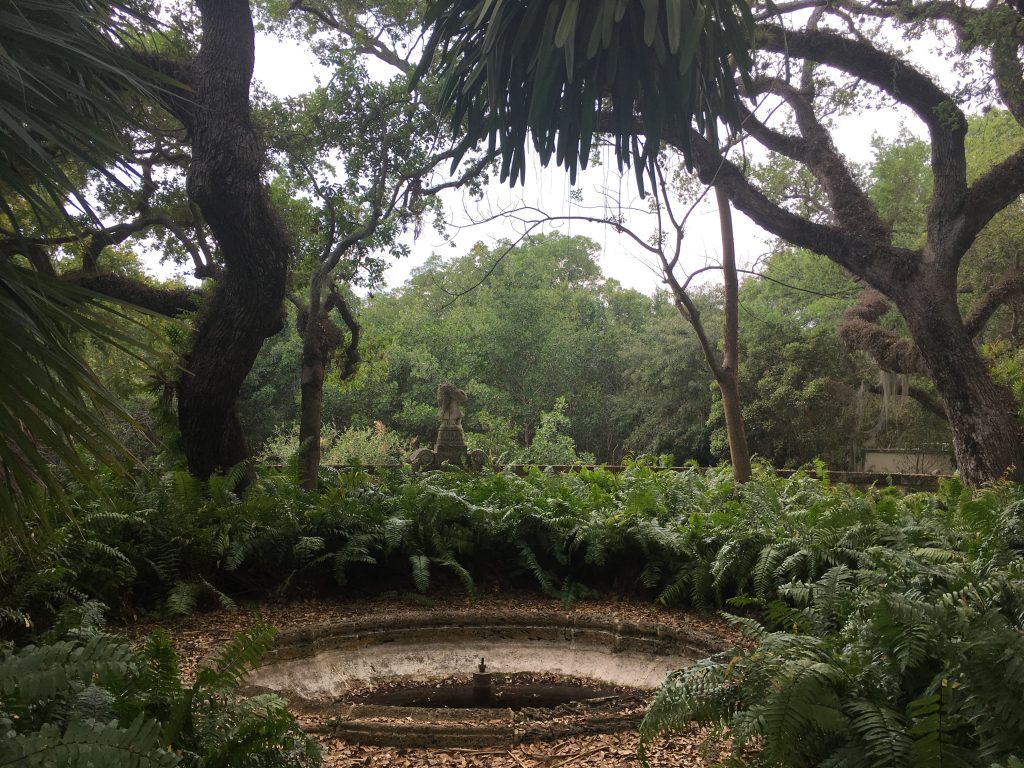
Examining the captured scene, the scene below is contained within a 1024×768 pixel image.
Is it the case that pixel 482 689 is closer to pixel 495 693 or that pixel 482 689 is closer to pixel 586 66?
pixel 495 693

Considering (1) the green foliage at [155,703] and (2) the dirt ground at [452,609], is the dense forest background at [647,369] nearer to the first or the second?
(2) the dirt ground at [452,609]

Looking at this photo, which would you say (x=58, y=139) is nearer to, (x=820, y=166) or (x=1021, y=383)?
(x=820, y=166)

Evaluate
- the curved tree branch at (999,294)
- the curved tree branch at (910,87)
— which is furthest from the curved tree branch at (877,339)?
the curved tree branch at (910,87)

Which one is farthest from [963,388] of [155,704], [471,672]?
[155,704]

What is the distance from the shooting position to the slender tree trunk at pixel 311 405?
721 centimetres

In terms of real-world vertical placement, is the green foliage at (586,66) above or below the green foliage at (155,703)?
above

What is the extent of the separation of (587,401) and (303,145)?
1462 centimetres

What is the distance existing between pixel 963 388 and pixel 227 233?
21.3 feet

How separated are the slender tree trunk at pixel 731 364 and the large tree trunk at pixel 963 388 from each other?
1971mm

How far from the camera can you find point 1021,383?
33.0 ft

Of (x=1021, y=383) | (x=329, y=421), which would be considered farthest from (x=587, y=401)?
(x=1021, y=383)

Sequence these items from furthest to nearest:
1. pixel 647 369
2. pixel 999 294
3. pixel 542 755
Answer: pixel 647 369 → pixel 999 294 → pixel 542 755

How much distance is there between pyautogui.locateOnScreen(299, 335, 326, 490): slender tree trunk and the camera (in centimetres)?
721

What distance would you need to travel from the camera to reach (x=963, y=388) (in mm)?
7117
